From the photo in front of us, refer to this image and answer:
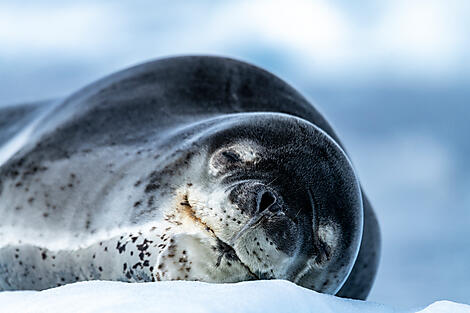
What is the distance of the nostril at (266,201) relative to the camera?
6.47 feet

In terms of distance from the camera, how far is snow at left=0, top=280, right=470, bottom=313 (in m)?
1.52

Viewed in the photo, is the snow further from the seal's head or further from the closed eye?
the closed eye

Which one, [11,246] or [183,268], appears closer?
[183,268]

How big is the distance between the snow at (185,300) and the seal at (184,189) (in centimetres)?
27

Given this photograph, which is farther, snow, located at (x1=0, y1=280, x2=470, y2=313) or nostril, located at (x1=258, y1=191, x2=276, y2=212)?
nostril, located at (x1=258, y1=191, x2=276, y2=212)

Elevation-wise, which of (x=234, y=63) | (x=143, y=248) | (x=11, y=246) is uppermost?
(x=234, y=63)

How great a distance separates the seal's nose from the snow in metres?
0.28

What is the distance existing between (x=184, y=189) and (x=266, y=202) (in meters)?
0.28

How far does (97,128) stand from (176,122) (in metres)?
0.30

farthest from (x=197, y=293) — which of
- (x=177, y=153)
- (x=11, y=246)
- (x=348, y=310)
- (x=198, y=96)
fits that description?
(x=198, y=96)

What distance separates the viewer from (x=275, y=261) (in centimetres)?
198

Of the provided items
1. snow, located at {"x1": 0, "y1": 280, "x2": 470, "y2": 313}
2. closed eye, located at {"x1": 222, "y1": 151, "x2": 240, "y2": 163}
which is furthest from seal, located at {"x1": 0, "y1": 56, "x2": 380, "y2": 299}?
snow, located at {"x1": 0, "y1": 280, "x2": 470, "y2": 313}

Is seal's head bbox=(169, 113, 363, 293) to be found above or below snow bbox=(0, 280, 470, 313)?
above

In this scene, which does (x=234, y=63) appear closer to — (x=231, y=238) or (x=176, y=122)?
(x=176, y=122)
